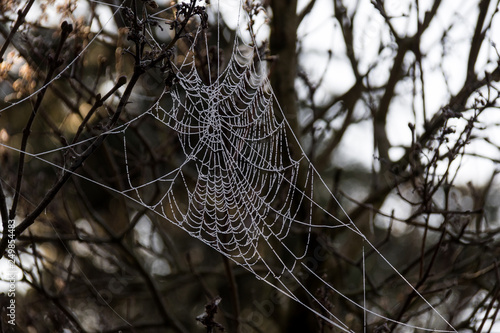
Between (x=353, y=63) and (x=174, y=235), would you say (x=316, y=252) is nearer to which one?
(x=353, y=63)

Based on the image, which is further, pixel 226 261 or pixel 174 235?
pixel 174 235

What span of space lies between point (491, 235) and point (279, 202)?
1.21 meters

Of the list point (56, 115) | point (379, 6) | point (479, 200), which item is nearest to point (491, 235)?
point (479, 200)

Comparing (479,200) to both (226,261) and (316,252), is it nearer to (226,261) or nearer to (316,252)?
(316,252)

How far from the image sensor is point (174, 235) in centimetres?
604

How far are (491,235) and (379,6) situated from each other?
59.0 inches

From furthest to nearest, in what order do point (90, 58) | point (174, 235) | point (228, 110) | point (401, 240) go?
point (401, 240), point (174, 235), point (90, 58), point (228, 110)

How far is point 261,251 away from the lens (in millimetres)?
4742

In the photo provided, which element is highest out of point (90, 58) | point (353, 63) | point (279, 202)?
point (90, 58)

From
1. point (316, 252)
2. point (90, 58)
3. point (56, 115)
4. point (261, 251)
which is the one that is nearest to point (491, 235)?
point (316, 252)

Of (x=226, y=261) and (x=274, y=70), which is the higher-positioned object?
(x=274, y=70)

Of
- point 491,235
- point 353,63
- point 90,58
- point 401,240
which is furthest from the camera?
point 401,240

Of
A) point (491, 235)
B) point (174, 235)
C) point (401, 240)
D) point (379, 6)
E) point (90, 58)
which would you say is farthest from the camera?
point (401, 240)

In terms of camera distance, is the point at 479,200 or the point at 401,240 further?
the point at 401,240
